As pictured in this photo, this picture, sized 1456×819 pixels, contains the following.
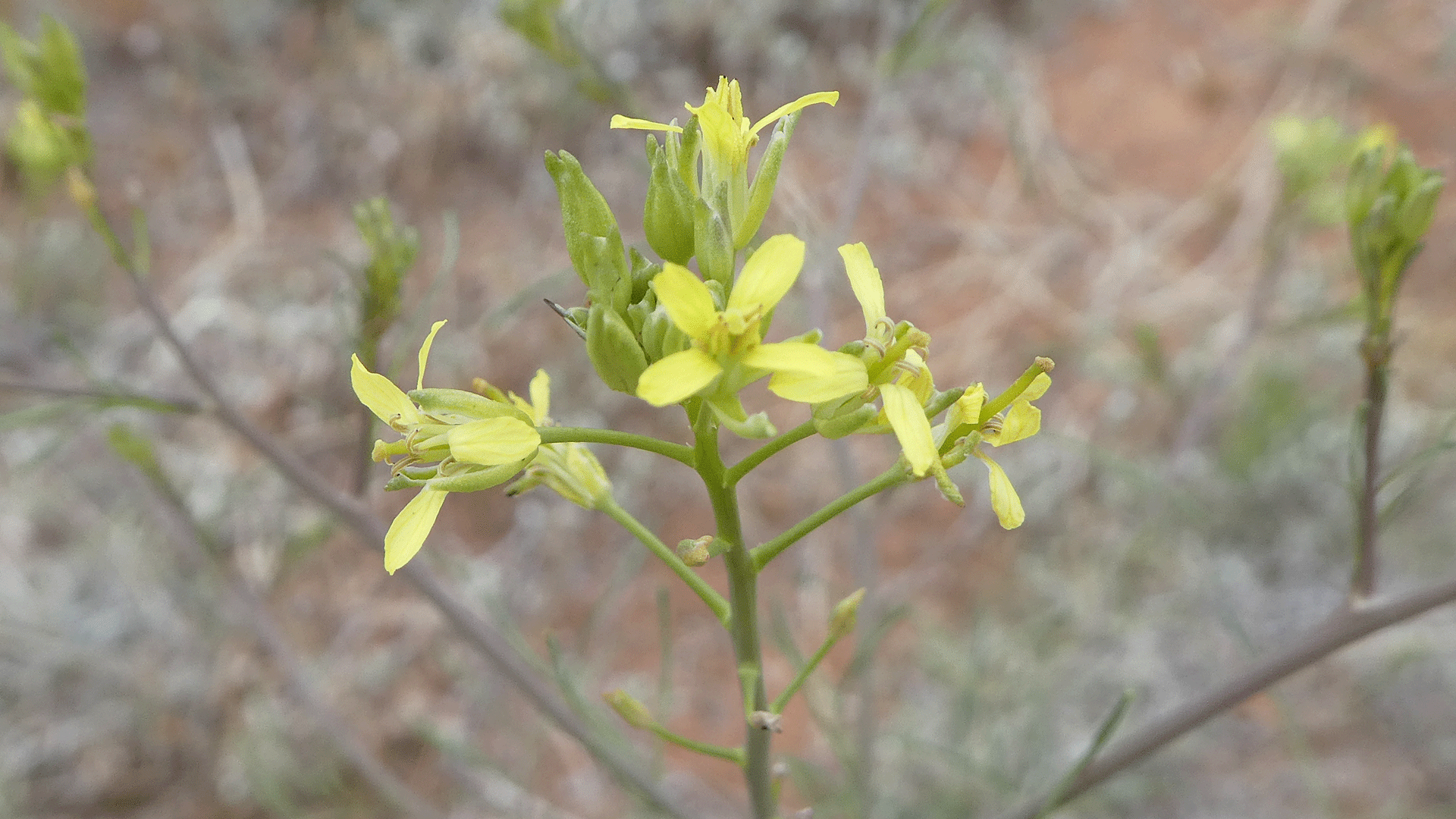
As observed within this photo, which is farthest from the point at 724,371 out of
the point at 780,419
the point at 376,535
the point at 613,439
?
the point at 780,419

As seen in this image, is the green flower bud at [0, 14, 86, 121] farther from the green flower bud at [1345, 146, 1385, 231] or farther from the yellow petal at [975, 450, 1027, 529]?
the green flower bud at [1345, 146, 1385, 231]

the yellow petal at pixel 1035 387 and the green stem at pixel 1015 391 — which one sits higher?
the green stem at pixel 1015 391

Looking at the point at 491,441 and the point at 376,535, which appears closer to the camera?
the point at 491,441

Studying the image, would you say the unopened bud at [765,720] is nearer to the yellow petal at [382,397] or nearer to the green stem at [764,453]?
the green stem at [764,453]

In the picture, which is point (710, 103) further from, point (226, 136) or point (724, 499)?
point (226, 136)

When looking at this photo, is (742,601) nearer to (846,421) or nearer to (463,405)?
(846,421)

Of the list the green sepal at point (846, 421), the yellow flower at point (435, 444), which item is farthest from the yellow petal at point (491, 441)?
the green sepal at point (846, 421)

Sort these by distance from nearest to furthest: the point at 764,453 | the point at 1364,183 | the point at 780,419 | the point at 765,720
A: the point at 764,453 → the point at 765,720 → the point at 1364,183 → the point at 780,419
